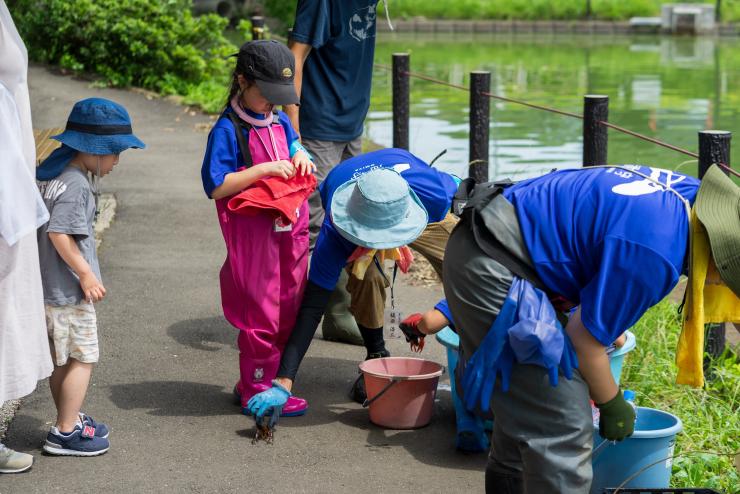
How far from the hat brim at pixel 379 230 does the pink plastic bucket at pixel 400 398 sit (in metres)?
0.68

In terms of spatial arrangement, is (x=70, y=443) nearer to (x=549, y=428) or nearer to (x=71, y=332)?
(x=71, y=332)

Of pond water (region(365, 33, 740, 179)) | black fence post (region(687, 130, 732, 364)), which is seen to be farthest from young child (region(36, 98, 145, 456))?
pond water (region(365, 33, 740, 179))

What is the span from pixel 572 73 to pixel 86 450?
1879 cm

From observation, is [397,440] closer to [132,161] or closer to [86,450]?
[86,450]

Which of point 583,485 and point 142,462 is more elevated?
point 583,485

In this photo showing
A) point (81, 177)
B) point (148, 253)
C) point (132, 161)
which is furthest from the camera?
point (132, 161)

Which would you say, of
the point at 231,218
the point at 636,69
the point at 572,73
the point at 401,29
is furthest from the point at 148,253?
the point at 401,29

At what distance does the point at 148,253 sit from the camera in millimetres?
7812

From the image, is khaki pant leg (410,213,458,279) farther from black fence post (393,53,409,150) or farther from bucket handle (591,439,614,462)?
black fence post (393,53,409,150)

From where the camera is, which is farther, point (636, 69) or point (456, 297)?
point (636, 69)

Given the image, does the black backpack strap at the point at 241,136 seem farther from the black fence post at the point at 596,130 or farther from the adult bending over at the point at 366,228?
the black fence post at the point at 596,130

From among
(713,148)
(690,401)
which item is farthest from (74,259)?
(713,148)

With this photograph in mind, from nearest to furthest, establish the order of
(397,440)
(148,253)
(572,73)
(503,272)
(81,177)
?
(503,272)
(81,177)
(397,440)
(148,253)
(572,73)

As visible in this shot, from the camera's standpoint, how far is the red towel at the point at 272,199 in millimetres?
4738
